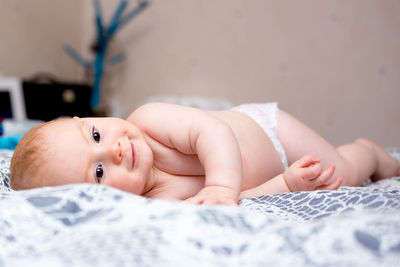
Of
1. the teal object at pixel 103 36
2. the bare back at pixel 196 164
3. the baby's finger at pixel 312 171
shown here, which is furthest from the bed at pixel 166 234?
the teal object at pixel 103 36

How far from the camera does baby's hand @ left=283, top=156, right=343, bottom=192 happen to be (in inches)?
31.6

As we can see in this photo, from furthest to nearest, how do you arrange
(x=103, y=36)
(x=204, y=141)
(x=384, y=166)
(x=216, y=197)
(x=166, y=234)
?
1. (x=103, y=36)
2. (x=384, y=166)
3. (x=204, y=141)
4. (x=216, y=197)
5. (x=166, y=234)

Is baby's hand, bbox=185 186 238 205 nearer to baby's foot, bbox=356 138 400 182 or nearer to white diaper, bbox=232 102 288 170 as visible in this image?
white diaper, bbox=232 102 288 170

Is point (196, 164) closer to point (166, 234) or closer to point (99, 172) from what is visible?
point (99, 172)

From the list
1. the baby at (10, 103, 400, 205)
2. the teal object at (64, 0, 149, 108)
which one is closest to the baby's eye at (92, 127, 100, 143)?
the baby at (10, 103, 400, 205)

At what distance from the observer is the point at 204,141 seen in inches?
30.6

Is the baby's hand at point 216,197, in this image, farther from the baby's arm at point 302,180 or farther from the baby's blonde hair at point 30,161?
the baby's blonde hair at point 30,161

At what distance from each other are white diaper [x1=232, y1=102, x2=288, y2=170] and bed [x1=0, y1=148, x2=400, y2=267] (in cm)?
48

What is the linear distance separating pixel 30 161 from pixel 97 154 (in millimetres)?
119

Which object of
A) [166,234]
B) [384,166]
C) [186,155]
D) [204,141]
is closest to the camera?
[166,234]

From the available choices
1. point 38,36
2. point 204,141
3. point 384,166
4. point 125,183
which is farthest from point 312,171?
point 38,36

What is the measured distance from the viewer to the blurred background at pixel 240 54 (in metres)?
1.89

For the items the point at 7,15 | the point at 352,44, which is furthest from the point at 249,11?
the point at 7,15

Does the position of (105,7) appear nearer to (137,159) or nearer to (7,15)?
(7,15)
